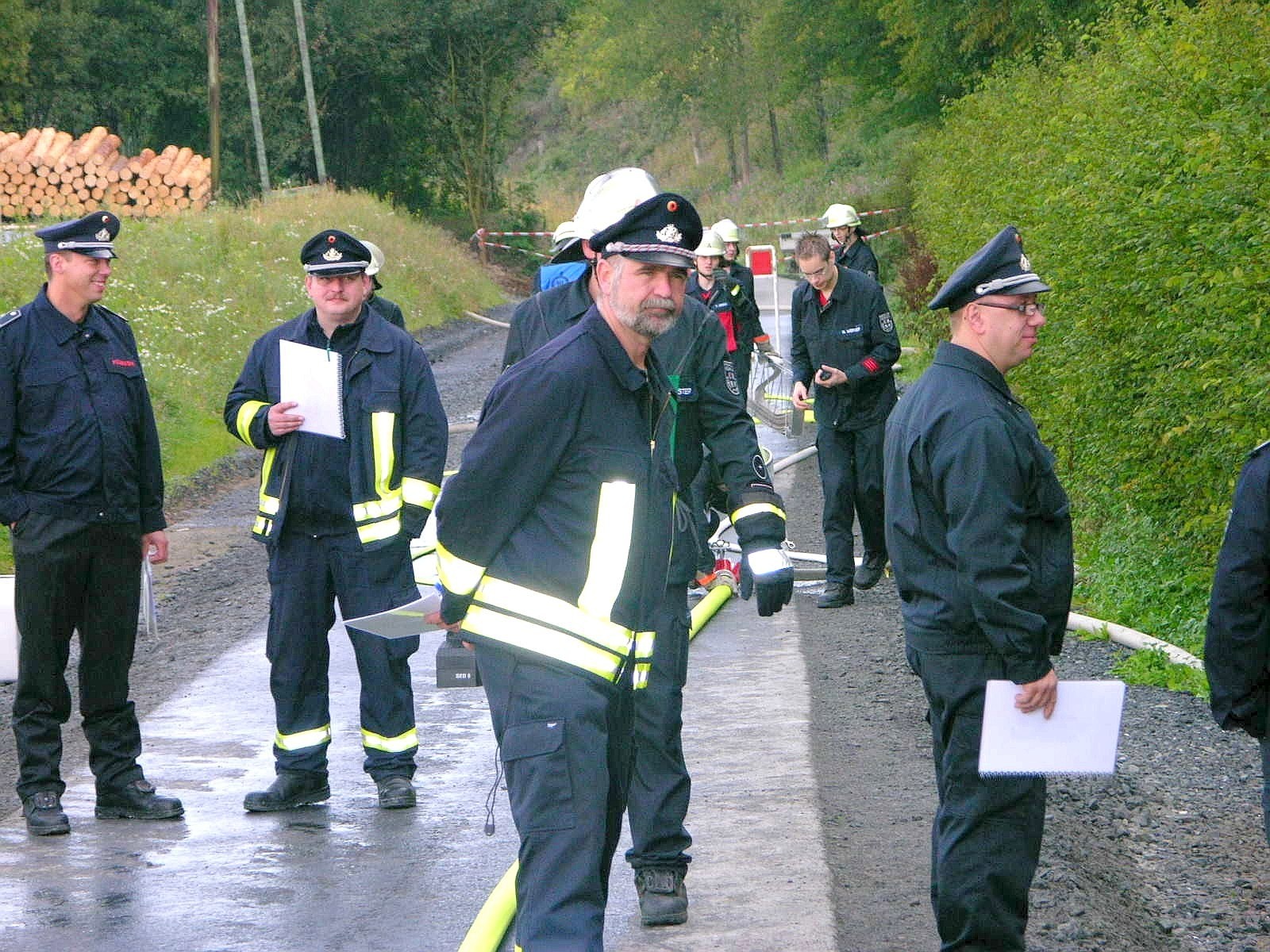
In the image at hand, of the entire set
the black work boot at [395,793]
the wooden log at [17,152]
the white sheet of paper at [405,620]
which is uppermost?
A: the wooden log at [17,152]

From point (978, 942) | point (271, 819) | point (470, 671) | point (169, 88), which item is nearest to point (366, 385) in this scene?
point (470, 671)

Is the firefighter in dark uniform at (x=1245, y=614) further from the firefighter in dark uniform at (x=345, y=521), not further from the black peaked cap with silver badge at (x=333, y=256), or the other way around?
the black peaked cap with silver badge at (x=333, y=256)

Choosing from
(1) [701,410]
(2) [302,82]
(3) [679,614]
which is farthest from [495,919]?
(2) [302,82]

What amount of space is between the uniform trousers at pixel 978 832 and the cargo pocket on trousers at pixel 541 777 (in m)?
1.13

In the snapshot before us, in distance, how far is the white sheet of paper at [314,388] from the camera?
6258 mm

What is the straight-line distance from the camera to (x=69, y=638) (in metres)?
6.17

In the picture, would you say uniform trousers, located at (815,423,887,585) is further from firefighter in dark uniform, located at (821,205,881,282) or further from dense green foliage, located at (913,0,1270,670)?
firefighter in dark uniform, located at (821,205,881,282)

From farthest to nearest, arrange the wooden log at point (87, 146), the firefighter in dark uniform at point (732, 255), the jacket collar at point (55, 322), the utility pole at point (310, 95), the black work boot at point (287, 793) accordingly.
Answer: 1. the utility pole at point (310, 95)
2. the wooden log at point (87, 146)
3. the firefighter in dark uniform at point (732, 255)
4. the black work boot at point (287, 793)
5. the jacket collar at point (55, 322)

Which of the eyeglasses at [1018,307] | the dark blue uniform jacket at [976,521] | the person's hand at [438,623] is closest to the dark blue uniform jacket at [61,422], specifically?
the person's hand at [438,623]

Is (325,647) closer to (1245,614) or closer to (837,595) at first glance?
(1245,614)

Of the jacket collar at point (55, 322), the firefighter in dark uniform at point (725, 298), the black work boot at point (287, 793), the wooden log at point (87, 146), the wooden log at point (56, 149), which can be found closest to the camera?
the jacket collar at point (55, 322)

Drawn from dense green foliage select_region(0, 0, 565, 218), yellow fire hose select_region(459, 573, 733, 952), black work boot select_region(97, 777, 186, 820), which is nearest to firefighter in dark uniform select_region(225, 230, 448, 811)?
black work boot select_region(97, 777, 186, 820)

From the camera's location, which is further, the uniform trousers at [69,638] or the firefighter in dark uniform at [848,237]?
the firefighter in dark uniform at [848,237]

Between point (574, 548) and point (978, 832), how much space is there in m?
1.34
